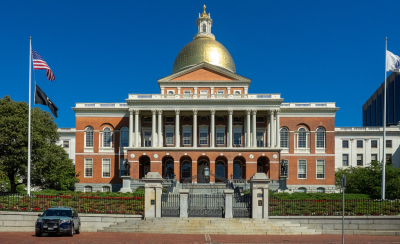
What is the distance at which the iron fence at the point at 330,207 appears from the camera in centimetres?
2578

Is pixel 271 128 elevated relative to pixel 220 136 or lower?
elevated

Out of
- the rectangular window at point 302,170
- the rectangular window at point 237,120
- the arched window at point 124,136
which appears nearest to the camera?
the rectangular window at point 302,170

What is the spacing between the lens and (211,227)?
23578mm

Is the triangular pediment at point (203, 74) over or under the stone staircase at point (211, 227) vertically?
over

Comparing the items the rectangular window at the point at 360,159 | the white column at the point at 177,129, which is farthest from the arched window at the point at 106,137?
the rectangular window at the point at 360,159

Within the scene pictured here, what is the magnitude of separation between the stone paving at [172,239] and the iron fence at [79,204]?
9.82 feet

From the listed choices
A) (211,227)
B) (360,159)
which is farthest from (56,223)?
(360,159)

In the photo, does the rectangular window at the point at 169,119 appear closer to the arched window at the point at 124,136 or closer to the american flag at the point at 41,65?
the arched window at the point at 124,136

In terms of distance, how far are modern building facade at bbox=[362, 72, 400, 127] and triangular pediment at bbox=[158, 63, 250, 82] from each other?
4112cm

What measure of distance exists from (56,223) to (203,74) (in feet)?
145

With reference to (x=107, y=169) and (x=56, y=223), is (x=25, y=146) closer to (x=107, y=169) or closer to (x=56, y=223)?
(x=107, y=169)

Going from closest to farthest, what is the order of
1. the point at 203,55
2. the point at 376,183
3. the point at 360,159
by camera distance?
the point at 376,183 → the point at 203,55 → the point at 360,159

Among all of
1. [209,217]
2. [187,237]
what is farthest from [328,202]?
[187,237]

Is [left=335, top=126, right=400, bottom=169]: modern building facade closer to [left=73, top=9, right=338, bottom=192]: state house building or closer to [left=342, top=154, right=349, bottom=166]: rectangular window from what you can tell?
[left=342, top=154, right=349, bottom=166]: rectangular window
